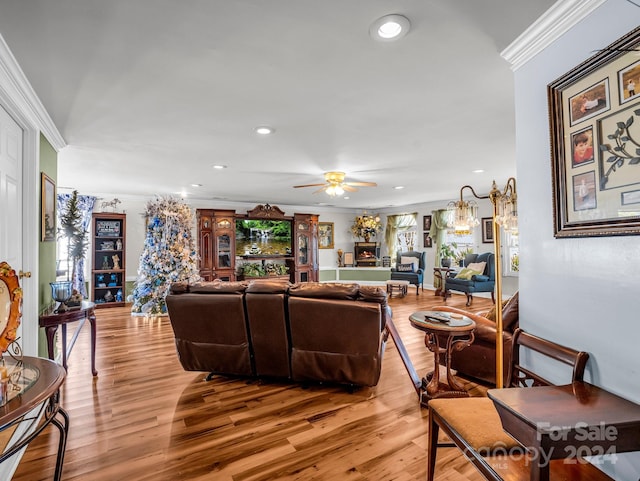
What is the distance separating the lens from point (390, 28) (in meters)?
1.61

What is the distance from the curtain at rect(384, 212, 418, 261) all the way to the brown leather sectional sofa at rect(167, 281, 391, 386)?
23.4 ft

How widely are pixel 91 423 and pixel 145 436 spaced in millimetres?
507

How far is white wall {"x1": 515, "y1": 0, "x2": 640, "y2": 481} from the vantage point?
1271 mm

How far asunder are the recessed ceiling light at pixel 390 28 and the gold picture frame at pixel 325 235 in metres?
7.96

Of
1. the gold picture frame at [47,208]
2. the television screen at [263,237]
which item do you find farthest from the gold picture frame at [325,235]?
the gold picture frame at [47,208]

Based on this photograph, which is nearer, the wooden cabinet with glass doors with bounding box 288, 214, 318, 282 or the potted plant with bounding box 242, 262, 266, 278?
the potted plant with bounding box 242, 262, 266, 278

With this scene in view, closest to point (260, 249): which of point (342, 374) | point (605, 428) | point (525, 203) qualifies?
point (342, 374)

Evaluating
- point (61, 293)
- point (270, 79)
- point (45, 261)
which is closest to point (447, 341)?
point (270, 79)

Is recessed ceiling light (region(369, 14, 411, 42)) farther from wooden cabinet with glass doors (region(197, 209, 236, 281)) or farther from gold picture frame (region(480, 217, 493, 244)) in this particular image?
gold picture frame (region(480, 217, 493, 244))

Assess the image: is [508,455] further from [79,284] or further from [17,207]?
[79,284]

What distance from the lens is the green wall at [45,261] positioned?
111 inches

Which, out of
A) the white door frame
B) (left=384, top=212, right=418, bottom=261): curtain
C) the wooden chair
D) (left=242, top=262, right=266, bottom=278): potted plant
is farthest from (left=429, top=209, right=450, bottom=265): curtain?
the white door frame

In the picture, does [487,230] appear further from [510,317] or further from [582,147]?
[582,147]

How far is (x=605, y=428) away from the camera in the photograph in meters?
1.05
